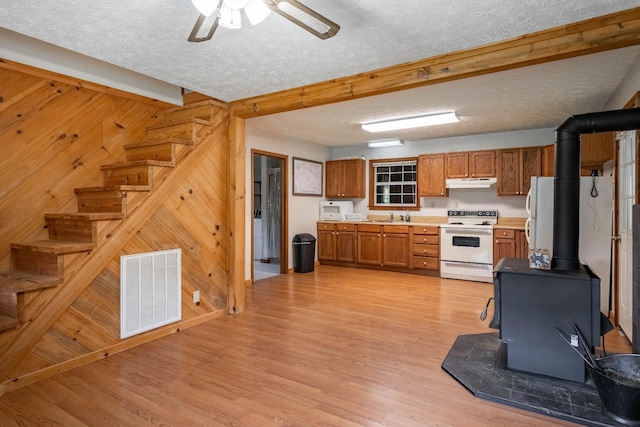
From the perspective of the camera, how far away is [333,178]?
7.39m

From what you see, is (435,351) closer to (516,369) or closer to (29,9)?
(516,369)

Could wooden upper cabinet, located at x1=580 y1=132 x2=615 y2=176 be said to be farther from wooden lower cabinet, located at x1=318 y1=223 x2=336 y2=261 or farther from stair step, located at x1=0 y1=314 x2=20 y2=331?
stair step, located at x1=0 y1=314 x2=20 y2=331

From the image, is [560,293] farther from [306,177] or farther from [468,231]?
[306,177]

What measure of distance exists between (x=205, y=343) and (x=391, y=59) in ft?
9.46

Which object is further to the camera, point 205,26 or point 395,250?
point 395,250

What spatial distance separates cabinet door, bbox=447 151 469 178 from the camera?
20.1ft

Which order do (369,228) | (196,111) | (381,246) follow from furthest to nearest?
(369,228), (381,246), (196,111)

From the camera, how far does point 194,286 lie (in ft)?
12.2

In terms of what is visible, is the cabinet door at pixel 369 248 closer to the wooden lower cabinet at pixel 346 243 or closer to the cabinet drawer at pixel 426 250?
the wooden lower cabinet at pixel 346 243

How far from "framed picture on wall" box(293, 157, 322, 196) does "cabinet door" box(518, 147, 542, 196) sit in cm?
358

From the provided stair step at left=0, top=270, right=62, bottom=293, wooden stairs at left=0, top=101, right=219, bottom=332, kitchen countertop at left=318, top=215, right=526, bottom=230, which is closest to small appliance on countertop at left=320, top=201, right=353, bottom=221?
kitchen countertop at left=318, top=215, right=526, bottom=230

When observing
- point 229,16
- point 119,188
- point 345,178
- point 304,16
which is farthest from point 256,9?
point 345,178

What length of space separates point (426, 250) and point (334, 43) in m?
4.35

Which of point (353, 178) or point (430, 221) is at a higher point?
point (353, 178)
